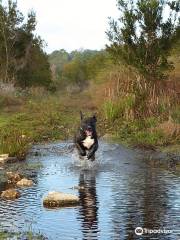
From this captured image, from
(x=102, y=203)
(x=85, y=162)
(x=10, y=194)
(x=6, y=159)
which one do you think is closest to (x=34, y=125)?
(x=6, y=159)

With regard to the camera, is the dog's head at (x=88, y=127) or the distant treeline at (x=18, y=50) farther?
the distant treeline at (x=18, y=50)

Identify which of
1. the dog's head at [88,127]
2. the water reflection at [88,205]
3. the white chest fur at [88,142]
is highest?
the dog's head at [88,127]

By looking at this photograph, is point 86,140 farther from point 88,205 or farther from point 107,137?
point 88,205

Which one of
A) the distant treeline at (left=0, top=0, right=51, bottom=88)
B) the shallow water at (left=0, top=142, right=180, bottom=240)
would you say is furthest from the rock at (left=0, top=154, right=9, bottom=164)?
the distant treeline at (left=0, top=0, right=51, bottom=88)

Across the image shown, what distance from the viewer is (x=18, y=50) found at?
41.5 metres

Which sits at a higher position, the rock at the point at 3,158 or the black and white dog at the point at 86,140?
the black and white dog at the point at 86,140

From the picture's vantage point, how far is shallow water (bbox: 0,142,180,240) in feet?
25.9

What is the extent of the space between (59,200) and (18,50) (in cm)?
3318

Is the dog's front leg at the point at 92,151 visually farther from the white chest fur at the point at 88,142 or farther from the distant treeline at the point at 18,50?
the distant treeline at the point at 18,50

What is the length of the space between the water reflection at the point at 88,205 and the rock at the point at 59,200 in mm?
170

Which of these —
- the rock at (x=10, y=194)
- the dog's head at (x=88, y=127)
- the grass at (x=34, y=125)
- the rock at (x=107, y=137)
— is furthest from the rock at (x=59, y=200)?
the rock at (x=107, y=137)

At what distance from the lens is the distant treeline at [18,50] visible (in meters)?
39.4

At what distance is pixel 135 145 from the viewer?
16.8m

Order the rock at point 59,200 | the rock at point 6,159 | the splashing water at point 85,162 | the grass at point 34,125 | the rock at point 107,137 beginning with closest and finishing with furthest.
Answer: the rock at point 59,200 < the splashing water at point 85,162 < the rock at point 6,159 < the grass at point 34,125 < the rock at point 107,137
